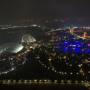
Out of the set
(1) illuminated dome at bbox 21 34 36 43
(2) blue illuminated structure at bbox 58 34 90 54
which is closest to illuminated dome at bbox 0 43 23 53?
(1) illuminated dome at bbox 21 34 36 43

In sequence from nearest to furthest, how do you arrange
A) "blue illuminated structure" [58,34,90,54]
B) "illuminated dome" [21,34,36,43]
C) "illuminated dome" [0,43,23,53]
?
"blue illuminated structure" [58,34,90,54] → "illuminated dome" [0,43,23,53] → "illuminated dome" [21,34,36,43]

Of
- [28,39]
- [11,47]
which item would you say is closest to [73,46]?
[28,39]

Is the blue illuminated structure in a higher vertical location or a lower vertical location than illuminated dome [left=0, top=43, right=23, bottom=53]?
higher

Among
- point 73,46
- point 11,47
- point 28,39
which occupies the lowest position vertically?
point 11,47

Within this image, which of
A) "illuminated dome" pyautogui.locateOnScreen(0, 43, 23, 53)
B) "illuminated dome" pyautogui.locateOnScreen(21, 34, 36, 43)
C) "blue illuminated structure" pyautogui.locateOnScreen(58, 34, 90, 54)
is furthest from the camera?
"illuminated dome" pyautogui.locateOnScreen(21, 34, 36, 43)

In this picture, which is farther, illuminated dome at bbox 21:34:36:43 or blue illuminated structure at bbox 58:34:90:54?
illuminated dome at bbox 21:34:36:43

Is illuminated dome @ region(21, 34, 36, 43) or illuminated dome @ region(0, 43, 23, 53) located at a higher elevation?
illuminated dome @ region(21, 34, 36, 43)

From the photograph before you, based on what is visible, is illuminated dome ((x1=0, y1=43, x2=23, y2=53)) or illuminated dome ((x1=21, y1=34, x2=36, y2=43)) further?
illuminated dome ((x1=21, y1=34, x2=36, y2=43))

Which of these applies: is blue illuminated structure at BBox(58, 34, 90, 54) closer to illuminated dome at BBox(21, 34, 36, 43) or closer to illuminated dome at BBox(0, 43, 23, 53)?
illuminated dome at BBox(21, 34, 36, 43)

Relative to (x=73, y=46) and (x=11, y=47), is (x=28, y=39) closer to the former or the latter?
(x=11, y=47)
